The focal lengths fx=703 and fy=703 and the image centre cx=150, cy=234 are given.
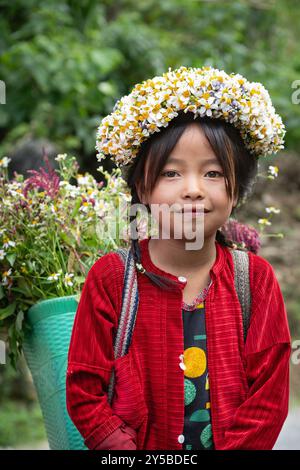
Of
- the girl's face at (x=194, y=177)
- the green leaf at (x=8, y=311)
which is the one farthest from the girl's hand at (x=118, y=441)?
the green leaf at (x=8, y=311)

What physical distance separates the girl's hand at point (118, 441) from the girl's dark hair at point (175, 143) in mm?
424

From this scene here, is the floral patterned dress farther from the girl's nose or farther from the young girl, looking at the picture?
the girl's nose

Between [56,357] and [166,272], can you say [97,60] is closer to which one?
[56,357]

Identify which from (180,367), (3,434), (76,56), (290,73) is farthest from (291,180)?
(180,367)

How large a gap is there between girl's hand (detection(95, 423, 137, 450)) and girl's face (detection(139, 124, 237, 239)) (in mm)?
592

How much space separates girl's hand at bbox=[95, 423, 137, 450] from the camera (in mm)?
1916

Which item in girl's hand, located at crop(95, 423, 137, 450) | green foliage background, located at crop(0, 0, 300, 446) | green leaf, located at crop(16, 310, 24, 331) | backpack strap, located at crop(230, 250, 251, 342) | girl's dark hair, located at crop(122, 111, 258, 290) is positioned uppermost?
green foliage background, located at crop(0, 0, 300, 446)

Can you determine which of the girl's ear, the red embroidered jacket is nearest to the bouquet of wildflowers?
the girl's ear

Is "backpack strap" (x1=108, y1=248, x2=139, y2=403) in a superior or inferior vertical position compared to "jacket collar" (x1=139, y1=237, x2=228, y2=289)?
inferior

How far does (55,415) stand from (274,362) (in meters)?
0.85

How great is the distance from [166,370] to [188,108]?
0.74 meters

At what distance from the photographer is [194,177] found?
1.95 m

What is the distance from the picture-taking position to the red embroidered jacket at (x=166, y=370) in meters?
1.95
